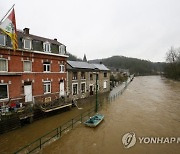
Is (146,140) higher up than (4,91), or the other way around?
(4,91)

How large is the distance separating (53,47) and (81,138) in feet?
49.7

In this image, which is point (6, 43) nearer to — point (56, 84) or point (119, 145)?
point (56, 84)

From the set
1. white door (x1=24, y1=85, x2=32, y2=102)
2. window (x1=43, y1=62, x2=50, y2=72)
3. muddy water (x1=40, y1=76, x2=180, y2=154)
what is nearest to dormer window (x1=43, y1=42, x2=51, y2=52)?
window (x1=43, y1=62, x2=50, y2=72)

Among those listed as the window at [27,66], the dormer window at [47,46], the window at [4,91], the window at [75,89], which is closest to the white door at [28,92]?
the window at [27,66]

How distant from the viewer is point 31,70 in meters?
20.1

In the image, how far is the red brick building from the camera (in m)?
17.4

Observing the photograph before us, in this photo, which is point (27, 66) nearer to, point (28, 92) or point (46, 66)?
point (46, 66)

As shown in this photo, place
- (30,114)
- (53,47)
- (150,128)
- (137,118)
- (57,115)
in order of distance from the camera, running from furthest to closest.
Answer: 1. (53,47)
2. (57,115)
3. (137,118)
4. (30,114)
5. (150,128)

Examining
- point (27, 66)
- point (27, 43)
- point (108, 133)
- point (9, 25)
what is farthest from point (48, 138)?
point (27, 43)

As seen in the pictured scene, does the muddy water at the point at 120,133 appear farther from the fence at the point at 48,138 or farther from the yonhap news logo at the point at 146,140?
the fence at the point at 48,138

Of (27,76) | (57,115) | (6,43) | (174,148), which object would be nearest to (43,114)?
(57,115)

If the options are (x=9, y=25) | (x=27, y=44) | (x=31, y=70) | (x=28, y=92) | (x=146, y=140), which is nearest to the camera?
(x=146, y=140)

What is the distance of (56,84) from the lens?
77.8 feet

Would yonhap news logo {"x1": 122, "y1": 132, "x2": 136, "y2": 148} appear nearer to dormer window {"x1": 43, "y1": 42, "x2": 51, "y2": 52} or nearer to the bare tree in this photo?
dormer window {"x1": 43, "y1": 42, "x2": 51, "y2": 52}
